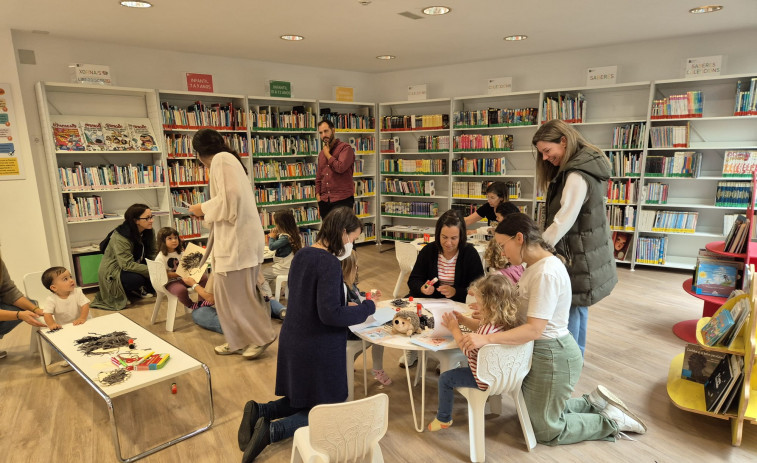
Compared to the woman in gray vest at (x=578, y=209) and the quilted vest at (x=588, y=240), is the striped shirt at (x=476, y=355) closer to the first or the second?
the woman in gray vest at (x=578, y=209)

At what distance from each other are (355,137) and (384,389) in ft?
16.8

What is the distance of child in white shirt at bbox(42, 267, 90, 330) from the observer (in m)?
3.12

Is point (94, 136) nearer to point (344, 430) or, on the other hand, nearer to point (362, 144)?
point (362, 144)

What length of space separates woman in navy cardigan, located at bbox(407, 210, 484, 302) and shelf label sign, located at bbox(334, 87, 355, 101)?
4.46 metres

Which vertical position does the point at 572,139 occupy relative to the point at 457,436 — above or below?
above

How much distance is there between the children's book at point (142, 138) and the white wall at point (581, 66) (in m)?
3.89

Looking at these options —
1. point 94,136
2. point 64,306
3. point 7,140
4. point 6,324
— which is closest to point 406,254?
point 64,306

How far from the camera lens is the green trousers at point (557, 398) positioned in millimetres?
2096

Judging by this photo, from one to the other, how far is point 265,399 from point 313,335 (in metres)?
1.03

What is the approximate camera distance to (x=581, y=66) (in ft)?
18.9

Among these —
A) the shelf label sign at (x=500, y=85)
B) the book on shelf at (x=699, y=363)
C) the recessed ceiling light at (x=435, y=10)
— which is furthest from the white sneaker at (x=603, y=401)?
the shelf label sign at (x=500, y=85)

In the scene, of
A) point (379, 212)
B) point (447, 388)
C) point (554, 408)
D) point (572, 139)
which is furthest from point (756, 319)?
point (379, 212)

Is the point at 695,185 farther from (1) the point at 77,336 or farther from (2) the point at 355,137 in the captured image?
(1) the point at 77,336

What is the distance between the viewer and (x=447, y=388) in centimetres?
221
